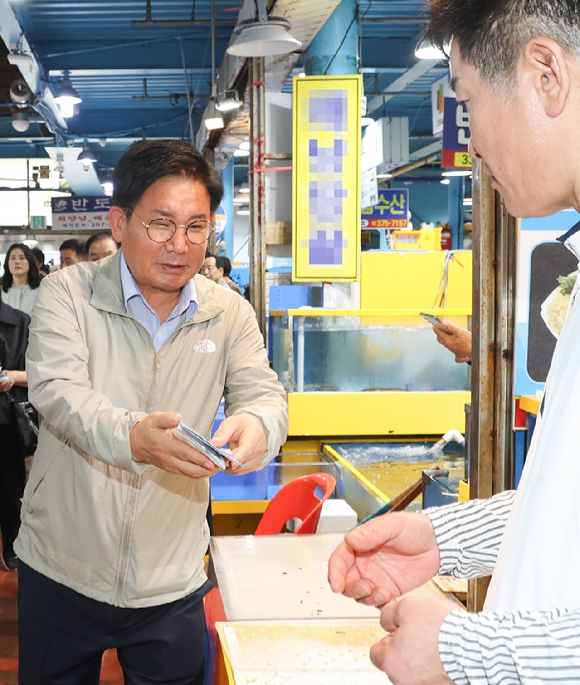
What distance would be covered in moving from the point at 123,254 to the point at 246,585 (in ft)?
3.38

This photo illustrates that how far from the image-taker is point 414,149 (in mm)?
22688

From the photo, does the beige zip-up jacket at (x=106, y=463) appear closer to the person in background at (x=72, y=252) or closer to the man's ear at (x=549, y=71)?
the man's ear at (x=549, y=71)

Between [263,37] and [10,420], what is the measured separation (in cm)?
336

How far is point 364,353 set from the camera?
6586mm

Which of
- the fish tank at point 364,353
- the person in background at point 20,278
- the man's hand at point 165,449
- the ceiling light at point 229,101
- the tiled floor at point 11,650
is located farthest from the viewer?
the ceiling light at point 229,101

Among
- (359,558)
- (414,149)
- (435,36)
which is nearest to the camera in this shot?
(435,36)

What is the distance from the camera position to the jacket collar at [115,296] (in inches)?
79.4

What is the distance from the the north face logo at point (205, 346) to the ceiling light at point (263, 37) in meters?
4.26

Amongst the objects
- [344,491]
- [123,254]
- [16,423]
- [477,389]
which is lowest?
[344,491]

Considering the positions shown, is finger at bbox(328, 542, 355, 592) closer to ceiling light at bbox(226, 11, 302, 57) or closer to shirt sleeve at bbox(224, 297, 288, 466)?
shirt sleeve at bbox(224, 297, 288, 466)

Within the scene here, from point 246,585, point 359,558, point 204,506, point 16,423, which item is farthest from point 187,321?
point 16,423

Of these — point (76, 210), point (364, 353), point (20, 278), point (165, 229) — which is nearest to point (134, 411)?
point (165, 229)

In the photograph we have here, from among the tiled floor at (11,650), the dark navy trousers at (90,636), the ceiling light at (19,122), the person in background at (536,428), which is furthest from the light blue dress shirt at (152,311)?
the ceiling light at (19,122)

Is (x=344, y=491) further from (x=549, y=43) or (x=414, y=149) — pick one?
(x=414, y=149)
